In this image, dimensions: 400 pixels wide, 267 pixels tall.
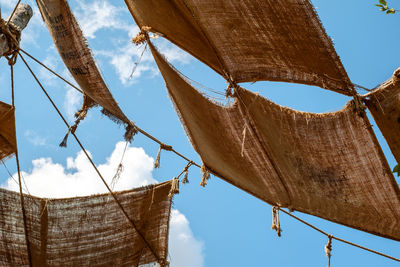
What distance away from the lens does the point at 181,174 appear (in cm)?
595

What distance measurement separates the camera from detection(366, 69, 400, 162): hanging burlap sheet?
4207 mm

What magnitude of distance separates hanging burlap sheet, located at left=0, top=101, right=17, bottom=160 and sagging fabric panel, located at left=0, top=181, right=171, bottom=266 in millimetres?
765

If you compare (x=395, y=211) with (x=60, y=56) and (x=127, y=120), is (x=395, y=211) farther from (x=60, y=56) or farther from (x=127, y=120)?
(x=60, y=56)

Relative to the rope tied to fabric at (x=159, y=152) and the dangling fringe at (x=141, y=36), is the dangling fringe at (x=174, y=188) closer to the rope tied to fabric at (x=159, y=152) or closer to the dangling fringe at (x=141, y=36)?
the rope tied to fabric at (x=159, y=152)

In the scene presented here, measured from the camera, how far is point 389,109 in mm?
4289

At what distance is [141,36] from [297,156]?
7.57 ft

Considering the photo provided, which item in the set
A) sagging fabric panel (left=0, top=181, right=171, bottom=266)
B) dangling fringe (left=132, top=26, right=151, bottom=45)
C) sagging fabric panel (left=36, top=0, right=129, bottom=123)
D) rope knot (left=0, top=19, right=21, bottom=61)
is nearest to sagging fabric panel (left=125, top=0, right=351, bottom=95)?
dangling fringe (left=132, top=26, right=151, bottom=45)

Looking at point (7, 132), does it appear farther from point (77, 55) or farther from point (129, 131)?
point (129, 131)

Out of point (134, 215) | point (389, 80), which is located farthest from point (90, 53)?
point (389, 80)

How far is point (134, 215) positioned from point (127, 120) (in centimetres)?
173

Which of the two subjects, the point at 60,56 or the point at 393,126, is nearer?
the point at 393,126

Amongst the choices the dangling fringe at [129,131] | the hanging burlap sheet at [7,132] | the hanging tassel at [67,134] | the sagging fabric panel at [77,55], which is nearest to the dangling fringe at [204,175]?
the dangling fringe at [129,131]

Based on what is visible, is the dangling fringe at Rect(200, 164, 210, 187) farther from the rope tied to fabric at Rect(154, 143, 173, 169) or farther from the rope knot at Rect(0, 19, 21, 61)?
the rope knot at Rect(0, 19, 21, 61)

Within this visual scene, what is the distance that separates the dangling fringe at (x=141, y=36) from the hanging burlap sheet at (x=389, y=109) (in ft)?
8.36
